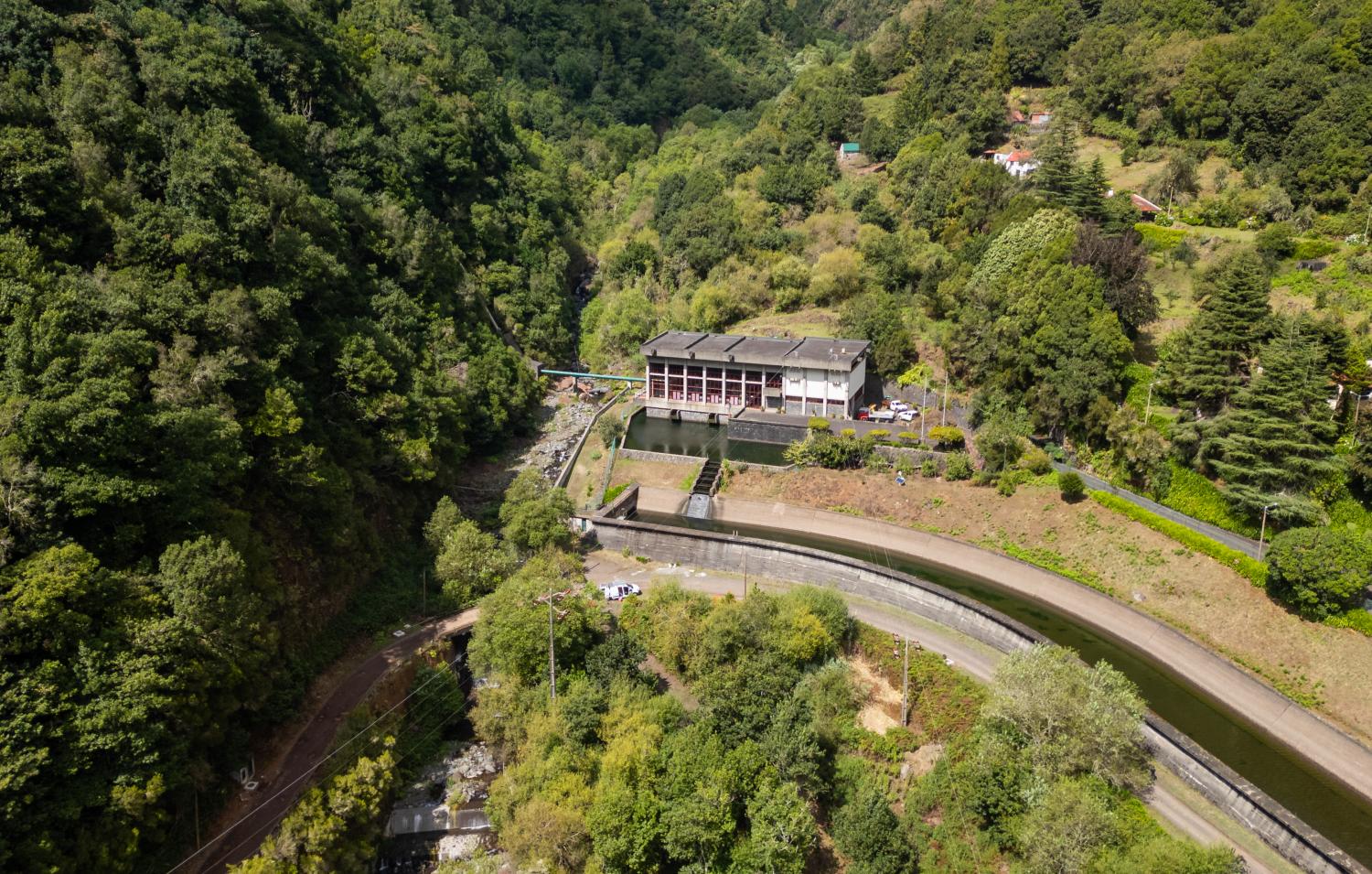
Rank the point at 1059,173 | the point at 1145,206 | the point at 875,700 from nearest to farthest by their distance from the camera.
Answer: the point at 875,700, the point at 1059,173, the point at 1145,206

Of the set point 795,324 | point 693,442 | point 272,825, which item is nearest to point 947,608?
point 693,442

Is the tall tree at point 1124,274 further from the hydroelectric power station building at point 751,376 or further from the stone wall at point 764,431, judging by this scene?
the stone wall at point 764,431

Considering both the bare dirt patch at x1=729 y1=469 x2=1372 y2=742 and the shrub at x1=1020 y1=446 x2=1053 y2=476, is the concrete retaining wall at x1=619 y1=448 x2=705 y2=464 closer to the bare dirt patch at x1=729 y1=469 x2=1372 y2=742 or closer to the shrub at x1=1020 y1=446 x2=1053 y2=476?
the bare dirt patch at x1=729 y1=469 x2=1372 y2=742

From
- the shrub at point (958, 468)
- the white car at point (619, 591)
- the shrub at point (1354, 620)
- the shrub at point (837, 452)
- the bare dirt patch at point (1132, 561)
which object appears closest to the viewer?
the bare dirt patch at point (1132, 561)

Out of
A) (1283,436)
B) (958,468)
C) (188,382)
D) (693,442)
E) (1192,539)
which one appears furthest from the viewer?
(693,442)

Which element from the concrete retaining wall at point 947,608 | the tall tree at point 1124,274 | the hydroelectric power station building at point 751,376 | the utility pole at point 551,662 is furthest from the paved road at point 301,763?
the tall tree at point 1124,274

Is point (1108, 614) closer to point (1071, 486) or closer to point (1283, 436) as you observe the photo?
point (1071, 486)

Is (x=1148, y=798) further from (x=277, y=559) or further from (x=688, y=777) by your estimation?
(x=277, y=559)

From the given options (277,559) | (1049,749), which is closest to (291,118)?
(277,559)
